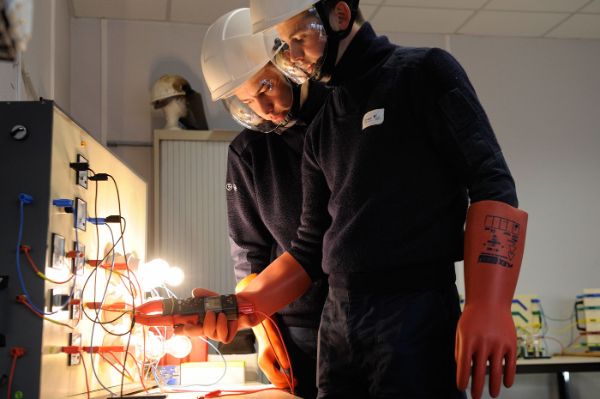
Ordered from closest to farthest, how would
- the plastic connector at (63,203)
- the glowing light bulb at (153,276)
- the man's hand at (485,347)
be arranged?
the man's hand at (485,347)
the plastic connector at (63,203)
the glowing light bulb at (153,276)

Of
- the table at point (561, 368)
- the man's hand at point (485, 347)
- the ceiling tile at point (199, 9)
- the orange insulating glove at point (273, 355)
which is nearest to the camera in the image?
the man's hand at point (485, 347)

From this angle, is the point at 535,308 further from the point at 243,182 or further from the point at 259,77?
the point at 259,77

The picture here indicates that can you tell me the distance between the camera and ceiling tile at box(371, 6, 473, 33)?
4.59 m

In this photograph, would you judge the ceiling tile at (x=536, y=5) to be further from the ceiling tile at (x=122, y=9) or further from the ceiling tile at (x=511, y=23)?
the ceiling tile at (x=122, y=9)

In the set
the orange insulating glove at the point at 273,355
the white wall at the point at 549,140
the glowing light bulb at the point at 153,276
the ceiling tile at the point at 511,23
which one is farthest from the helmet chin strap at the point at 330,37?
the white wall at the point at 549,140

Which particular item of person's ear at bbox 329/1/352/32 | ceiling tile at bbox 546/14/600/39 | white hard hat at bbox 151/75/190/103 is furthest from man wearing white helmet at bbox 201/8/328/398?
ceiling tile at bbox 546/14/600/39

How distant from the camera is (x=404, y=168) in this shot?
Result: 50.4 inches

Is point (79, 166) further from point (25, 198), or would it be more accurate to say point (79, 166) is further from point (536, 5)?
point (536, 5)

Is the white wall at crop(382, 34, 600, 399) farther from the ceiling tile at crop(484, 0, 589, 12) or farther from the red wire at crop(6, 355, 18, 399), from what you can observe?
the red wire at crop(6, 355, 18, 399)

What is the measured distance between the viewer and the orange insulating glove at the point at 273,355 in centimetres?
189

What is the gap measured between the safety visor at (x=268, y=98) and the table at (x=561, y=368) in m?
2.62

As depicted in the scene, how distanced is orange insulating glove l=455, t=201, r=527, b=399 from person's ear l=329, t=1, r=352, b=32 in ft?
1.50

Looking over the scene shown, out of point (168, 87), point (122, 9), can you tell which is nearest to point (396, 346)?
point (168, 87)

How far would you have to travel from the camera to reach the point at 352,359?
4.14ft
